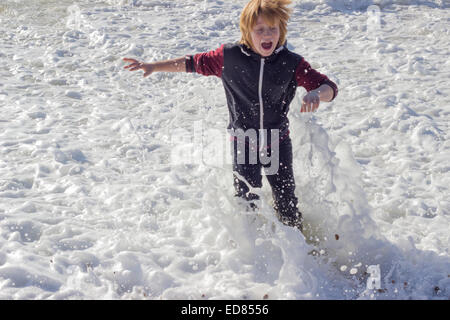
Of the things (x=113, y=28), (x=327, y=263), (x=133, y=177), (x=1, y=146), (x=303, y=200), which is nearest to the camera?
(x=327, y=263)

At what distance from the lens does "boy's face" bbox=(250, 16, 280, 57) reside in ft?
10.5

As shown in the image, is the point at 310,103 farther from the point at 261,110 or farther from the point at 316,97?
the point at 261,110

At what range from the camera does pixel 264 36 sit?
3.21 metres

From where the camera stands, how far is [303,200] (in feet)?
13.9

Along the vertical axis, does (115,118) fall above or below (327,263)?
above

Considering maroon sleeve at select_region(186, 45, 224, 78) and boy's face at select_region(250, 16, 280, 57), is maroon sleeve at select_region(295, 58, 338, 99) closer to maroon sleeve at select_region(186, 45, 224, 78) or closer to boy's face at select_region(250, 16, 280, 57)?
boy's face at select_region(250, 16, 280, 57)

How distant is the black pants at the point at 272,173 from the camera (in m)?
3.63

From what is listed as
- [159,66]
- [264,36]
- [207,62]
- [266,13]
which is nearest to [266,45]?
[264,36]

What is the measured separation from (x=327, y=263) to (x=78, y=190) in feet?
7.93

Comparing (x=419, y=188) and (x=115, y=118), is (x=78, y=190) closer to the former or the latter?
A: (x=115, y=118)

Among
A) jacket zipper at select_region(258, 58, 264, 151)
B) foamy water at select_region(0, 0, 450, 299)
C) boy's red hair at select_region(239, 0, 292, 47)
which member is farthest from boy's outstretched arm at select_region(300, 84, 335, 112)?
foamy water at select_region(0, 0, 450, 299)

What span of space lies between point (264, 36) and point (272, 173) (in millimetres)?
1044
